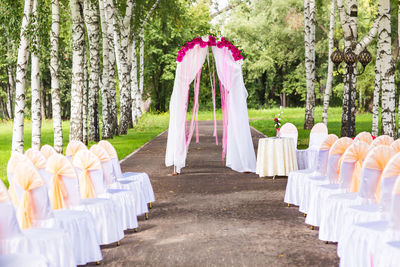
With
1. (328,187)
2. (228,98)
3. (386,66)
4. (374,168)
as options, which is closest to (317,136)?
(228,98)

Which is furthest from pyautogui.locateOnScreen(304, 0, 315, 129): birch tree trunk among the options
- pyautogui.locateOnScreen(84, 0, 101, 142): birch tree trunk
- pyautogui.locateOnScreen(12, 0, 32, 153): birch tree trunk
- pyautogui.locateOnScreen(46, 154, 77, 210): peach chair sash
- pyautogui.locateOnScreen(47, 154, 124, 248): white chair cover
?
pyautogui.locateOnScreen(46, 154, 77, 210): peach chair sash

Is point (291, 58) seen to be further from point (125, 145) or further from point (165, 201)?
point (165, 201)

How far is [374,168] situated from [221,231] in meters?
2.58

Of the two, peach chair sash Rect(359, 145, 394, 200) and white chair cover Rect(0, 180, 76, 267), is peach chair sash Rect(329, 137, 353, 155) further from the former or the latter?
white chair cover Rect(0, 180, 76, 267)

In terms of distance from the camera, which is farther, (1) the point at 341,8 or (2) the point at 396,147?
(1) the point at 341,8

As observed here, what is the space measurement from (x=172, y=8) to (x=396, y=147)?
943 inches

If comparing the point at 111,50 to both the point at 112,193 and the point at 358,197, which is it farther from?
the point at 358,197

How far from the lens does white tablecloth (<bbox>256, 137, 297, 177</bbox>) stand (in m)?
13.6

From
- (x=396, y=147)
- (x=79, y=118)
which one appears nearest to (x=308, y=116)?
(x=79, y=118)

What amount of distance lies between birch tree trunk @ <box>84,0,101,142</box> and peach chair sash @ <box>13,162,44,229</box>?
591 inches

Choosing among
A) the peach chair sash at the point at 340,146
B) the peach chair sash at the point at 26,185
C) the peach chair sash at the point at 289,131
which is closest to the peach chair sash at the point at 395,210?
the peach chair sash at the point at 340,146

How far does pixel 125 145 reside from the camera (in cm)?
2262

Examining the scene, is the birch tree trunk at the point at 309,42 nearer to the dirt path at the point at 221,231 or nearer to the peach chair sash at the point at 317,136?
the peach chair sash at the point at 317,136

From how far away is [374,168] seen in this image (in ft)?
21.8
